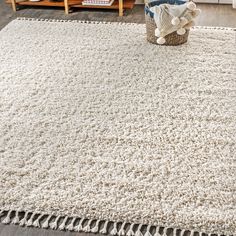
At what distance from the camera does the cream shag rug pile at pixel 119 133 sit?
65.2 inches

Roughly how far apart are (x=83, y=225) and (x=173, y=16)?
1.86m

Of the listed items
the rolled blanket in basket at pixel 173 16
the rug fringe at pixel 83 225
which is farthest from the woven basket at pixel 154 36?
the rug fringe at pixel 83 225

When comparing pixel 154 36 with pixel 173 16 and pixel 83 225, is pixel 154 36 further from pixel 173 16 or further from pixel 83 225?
pixel 83 225

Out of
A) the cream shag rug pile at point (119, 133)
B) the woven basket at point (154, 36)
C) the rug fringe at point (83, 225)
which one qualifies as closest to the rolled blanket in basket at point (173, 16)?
the woven basket at point (154, 36)

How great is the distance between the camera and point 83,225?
1.61 metres

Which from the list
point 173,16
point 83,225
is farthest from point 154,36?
point 83,225

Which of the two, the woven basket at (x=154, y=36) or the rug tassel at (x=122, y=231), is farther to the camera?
the woven basket at (x=154, y=36)

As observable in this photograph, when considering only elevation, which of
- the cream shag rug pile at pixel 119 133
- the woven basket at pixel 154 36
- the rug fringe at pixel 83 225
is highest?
the woven basket at pixel 154 36

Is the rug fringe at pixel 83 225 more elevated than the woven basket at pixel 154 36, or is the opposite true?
the woven basket at pixel 154 36

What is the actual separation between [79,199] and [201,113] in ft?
3.06

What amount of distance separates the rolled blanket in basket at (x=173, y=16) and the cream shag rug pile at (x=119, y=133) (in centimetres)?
15

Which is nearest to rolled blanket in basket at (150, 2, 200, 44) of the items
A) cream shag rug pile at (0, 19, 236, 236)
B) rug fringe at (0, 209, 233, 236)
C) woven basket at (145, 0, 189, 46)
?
woven basket at (145, 0, 189, 46)

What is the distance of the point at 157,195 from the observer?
5.65 feet

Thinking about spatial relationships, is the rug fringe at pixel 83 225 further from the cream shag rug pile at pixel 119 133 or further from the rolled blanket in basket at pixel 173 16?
the rolled blanket in basket at pixel 173 16
